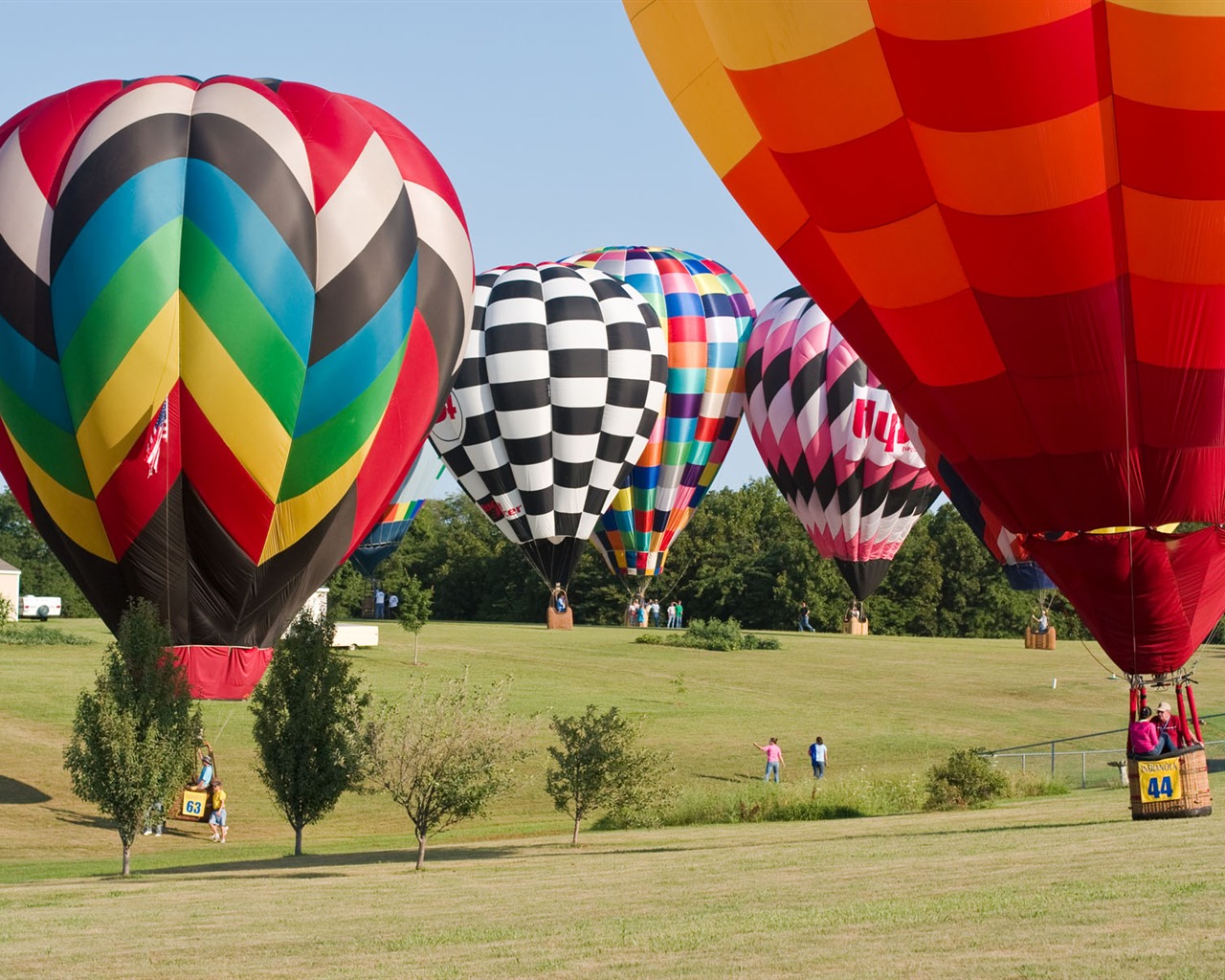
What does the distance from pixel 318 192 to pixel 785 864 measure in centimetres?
993

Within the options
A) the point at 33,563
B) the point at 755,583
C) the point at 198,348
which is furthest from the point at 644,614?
the point at 33,563

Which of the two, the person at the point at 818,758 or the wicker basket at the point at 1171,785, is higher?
the wicker basket at the point at 1171,785

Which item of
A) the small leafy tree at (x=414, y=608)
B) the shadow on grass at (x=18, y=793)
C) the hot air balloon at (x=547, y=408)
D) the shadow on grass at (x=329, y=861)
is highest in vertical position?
the hot air balloon at (x=547, y=408)

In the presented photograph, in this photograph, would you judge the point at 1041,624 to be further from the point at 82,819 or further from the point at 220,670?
the point at 220,670

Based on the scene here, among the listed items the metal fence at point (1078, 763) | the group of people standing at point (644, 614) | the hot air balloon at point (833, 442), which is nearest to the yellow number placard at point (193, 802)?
the metal fence at point (1078, 763)

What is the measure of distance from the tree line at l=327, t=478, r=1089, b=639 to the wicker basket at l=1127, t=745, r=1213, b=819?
58075 mm

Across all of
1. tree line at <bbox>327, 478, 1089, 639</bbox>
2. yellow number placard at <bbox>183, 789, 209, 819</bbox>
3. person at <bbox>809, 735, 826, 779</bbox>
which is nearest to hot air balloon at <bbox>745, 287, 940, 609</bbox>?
person at <bbox>809, 735, 826, 779</bbox>

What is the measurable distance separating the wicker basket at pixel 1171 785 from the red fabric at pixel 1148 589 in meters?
0.92

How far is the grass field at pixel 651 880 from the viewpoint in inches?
353

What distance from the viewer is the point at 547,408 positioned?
41.0 m

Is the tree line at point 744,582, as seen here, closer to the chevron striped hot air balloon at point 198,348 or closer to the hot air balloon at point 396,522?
the hot air balloon at point 396,522

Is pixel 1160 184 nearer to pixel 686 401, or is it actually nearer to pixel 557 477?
pixel 557 477

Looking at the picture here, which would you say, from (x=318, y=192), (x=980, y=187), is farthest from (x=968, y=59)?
(x=318, y=192)

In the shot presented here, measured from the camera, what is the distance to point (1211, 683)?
3781 centimetres
